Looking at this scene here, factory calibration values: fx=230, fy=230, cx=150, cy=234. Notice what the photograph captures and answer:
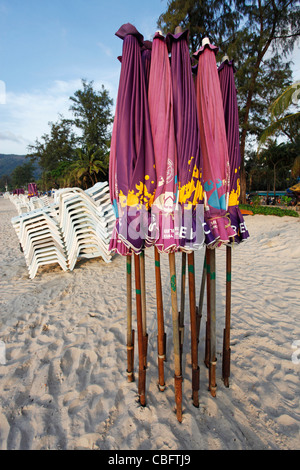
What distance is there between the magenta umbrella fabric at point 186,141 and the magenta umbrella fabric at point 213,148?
0.12 metres

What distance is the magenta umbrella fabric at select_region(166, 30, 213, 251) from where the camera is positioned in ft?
5.34

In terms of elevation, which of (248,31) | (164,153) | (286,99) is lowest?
(164,153)

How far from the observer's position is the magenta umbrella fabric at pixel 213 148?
1.70 m

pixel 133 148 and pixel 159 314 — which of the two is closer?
pixel 133 148

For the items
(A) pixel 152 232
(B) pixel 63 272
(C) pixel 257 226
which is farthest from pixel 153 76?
(C) pixel 257 226

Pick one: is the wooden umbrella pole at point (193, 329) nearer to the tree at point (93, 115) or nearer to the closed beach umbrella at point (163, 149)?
the closed beach umbrella at point (163, 149)

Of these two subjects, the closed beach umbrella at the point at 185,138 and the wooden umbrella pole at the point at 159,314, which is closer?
the closed beach umbrella at the point at 185,138

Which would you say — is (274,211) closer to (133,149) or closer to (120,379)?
(120,379)

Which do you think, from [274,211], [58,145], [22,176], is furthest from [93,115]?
[22,176]

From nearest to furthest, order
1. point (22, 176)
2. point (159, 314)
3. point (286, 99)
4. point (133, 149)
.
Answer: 1. point (133, 149)
2. point (159, 314)
3. point (286, 99)
4. point (22, 176)

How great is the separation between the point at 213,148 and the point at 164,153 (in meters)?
0.39

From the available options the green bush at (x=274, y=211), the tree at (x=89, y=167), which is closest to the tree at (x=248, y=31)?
the green bush at (x=274, y=211)

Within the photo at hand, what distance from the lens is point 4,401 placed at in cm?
199

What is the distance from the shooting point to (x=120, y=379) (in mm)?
2252
